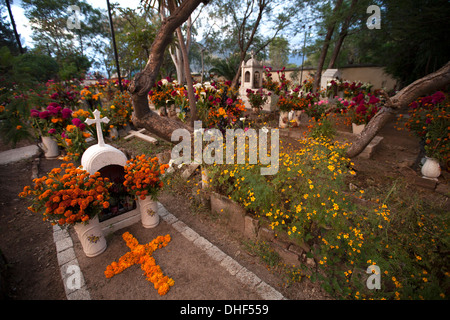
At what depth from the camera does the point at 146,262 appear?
238cm

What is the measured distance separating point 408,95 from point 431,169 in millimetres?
1513

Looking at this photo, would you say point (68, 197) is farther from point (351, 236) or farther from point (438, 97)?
point (438, 97)

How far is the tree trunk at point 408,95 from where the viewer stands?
3814 millimetres

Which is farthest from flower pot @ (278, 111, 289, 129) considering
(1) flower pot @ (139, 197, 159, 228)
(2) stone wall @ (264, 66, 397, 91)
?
(2) stone wall @ (264, 66, 397, 91)

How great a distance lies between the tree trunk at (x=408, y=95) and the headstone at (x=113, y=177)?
4.73 meters

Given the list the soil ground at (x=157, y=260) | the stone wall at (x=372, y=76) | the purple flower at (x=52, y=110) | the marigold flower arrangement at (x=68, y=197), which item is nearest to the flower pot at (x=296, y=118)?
the soil ground at (x=157, y=260)

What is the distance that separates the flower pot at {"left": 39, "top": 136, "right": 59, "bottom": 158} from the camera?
5508 millimetres

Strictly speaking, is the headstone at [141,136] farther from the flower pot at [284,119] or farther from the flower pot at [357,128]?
the flower pot at [357,128]

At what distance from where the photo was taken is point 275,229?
8.00 ft

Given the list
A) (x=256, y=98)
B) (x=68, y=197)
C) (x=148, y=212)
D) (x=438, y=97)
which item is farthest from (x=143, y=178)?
(x=256, y=98)

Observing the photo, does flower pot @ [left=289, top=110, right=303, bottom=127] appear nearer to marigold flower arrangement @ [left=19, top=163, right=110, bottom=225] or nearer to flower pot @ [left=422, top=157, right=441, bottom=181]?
flower pot @ [left=422, top=157, right=441, bottom=181]

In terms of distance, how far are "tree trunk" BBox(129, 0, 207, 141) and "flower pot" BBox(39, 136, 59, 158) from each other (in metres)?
2.72
